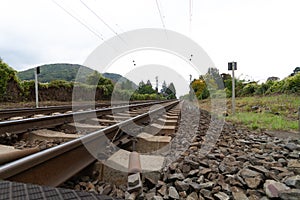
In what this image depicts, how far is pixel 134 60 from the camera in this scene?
16.5 m

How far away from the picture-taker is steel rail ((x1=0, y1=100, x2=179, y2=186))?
1020 millimetres

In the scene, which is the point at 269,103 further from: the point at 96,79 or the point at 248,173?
the point at 96,79

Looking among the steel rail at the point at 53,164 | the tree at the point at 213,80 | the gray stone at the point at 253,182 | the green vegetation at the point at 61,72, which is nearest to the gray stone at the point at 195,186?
the gray stone at the point at 253,182

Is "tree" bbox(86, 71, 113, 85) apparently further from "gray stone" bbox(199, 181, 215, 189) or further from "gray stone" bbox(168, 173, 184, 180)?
"gray stone" bbox(199, 181, 215, 189)

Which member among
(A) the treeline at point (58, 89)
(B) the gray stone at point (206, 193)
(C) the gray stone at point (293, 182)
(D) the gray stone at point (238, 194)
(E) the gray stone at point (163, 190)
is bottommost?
(D) the gray stone at point (238, 194)

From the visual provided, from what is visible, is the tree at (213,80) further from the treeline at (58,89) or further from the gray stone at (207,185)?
the gray stone at (207,185)

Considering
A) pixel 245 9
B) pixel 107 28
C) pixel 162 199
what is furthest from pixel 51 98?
pixel 162 199

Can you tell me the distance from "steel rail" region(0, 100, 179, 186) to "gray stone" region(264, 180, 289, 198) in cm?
118

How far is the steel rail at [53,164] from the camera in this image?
40.1 inches

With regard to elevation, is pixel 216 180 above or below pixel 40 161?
below

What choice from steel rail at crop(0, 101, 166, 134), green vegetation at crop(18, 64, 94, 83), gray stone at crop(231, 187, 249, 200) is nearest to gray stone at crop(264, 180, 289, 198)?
gray stone at crop(231, 187, 249, 200)

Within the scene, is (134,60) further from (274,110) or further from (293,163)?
(293,163)

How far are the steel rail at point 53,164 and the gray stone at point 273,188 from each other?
1.18m

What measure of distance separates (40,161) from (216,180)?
3.68ft
